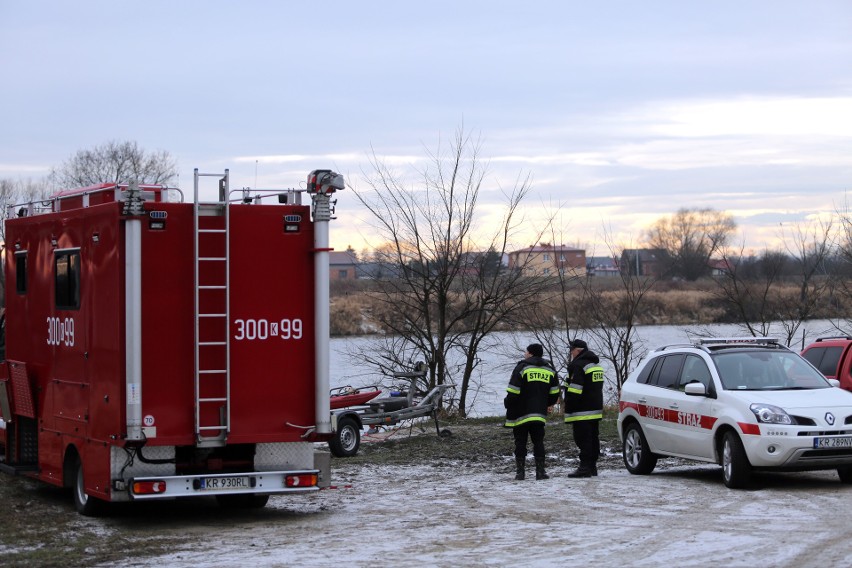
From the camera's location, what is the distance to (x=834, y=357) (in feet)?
50.8

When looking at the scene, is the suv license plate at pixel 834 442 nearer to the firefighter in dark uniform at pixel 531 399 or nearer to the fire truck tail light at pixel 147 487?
the firefighter in dark uniform at pixel 531 399

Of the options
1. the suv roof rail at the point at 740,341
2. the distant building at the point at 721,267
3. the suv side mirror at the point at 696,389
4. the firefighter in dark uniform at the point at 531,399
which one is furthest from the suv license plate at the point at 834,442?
the distant building at the point at 721,267

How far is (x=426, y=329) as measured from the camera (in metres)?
25.8

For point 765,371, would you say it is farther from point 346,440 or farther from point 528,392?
point 346,440

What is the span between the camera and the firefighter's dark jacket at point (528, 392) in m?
13.6

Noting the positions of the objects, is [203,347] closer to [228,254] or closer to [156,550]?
[228,254]

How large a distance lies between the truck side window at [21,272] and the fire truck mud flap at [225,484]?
3855 millimetres

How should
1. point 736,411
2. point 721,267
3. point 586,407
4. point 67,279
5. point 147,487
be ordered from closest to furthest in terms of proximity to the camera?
point 147,487 < point 67,279 < point 736,411 < point 586,407 < point 721,267

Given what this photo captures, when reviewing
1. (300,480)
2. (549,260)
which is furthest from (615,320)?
(300,480)

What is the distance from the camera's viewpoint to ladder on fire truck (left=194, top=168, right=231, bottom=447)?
10641 mm

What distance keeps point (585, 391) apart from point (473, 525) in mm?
4011

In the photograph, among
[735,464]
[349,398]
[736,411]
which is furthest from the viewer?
[349,398]

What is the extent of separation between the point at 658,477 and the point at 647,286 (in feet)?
53.4

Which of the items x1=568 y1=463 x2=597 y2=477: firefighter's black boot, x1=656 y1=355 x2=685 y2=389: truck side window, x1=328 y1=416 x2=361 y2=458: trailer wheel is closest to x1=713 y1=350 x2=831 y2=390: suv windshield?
x1=656 y1=355 x2=685 y2=389: truck side window
